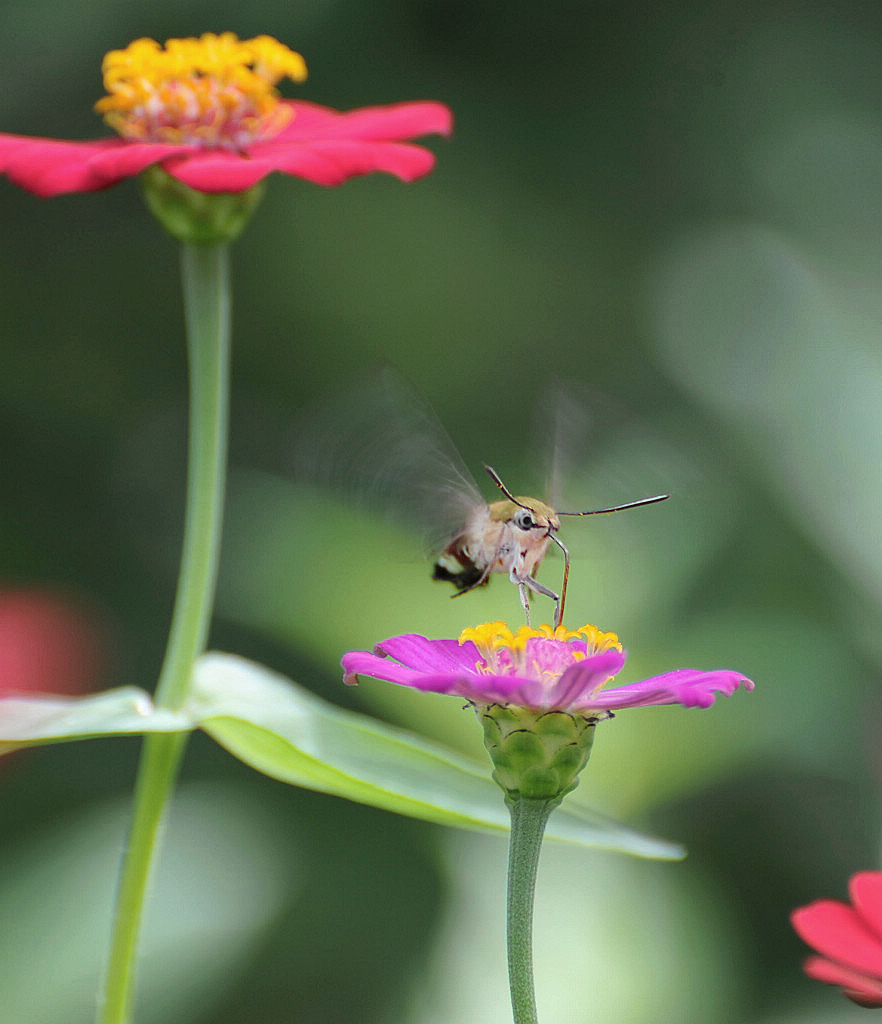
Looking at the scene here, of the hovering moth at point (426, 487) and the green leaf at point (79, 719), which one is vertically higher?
the hovering moth at point (426, 487)

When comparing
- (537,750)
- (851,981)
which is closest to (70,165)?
(537,750)

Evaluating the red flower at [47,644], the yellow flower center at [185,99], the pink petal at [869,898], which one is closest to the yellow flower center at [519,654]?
the pink petal at [869,898]

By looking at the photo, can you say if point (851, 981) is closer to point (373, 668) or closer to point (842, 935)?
point (842, 935)

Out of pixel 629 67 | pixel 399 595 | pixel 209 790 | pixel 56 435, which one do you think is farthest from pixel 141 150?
pixel 629 67

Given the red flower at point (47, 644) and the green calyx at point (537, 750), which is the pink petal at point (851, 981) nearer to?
the green calyx at point (537, 750)

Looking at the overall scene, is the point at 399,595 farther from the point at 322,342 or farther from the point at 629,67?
the point at 629,67

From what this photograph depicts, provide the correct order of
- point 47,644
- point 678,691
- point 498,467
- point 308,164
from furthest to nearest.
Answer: point 498,467, point 47,644, point 308,164, point 678,691
